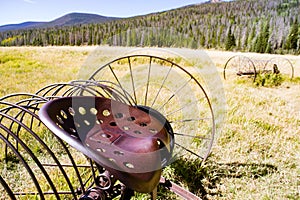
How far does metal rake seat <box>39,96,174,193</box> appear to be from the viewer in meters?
0.93

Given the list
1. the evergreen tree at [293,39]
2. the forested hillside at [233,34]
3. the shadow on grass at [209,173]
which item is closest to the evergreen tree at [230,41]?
the forested hillside at [233,34]

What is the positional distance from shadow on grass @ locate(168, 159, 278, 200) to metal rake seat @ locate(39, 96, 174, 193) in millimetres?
589

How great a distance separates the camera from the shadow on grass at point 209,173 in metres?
1.87

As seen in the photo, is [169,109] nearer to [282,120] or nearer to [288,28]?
[282,120]

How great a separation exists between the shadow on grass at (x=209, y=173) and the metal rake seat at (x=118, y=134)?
1.93 ft

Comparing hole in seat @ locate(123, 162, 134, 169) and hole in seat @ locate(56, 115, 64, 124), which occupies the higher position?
hole in seat @ locate(56, 115, 64, 124)

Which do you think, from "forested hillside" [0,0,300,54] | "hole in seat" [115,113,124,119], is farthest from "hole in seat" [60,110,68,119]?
"forested hillside" [0,0,300,54]

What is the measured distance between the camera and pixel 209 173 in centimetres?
201

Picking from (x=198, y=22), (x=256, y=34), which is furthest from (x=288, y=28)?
(x=198, y=22)

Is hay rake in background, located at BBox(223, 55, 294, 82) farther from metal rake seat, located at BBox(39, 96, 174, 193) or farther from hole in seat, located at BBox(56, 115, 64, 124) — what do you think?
hole in seat, located at BBox(56, 115, 64, 124)

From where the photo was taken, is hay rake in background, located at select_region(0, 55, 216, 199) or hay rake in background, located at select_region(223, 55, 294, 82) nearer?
hay rake in background, located at select_region(0, 55, 216, 199)

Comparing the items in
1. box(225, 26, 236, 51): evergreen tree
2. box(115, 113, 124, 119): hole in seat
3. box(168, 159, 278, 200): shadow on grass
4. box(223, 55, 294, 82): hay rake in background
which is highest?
box(225, 26, 236, 51): evergreen tree

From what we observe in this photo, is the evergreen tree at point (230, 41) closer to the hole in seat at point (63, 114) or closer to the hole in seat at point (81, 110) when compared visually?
the hole in seat at point (81, 110)

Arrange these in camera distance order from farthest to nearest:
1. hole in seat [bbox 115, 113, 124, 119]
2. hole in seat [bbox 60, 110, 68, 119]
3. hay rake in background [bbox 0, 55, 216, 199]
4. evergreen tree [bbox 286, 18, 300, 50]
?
evergreen tree [bbox 286, 18, 300, 50] < hole in seat [bbox 115, 113, 124, 119] < hole in seat [bbox 60, 110, 68, 119] < hay rake in background [bbox 0, 55, 216, 199]
